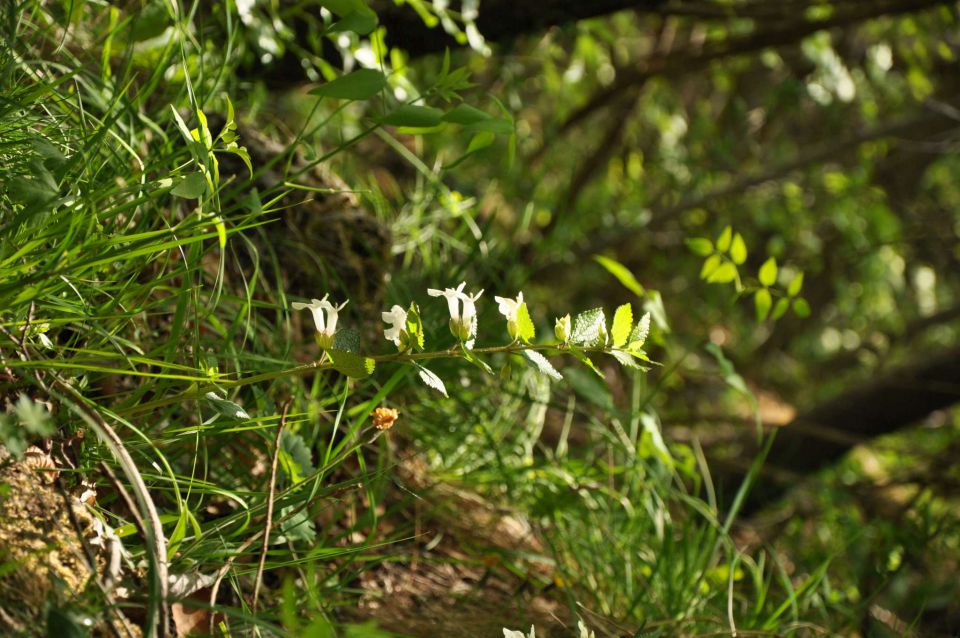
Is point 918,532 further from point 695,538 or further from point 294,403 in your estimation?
point 294,403

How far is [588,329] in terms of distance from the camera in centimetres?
78

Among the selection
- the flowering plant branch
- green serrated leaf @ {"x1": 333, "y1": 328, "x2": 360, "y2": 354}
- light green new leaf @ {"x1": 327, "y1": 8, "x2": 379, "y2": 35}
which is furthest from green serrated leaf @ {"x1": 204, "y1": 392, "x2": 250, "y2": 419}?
light green new leaf @ {"x1": 327, "y1": 8, "x2": 379, "y2": 35}

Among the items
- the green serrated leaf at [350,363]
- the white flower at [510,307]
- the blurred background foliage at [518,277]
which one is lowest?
the blurred background foliage at [518,277]

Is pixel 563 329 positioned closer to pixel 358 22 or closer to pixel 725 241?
pixel 358 22

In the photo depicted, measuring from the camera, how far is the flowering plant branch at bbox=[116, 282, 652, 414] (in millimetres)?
737

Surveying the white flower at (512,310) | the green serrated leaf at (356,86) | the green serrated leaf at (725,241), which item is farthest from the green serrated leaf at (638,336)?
the green serrated leaf at (725,241)

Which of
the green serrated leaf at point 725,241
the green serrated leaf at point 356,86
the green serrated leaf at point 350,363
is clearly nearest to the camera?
the green serrated leaf at point 350,363

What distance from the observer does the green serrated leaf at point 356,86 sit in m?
0.85

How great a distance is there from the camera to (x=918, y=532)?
1689 millimetres

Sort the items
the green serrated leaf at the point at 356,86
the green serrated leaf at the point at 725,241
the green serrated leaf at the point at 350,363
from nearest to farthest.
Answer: the green serrated leaf at the point at 350,363 < the green serrated leaf at the point at 356,86 < the green serrated leaf at the point at 725,241

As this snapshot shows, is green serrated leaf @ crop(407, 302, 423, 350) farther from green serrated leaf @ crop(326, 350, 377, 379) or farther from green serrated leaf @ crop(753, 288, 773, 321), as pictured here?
green serrated leaf @ crop(753, 288, 773, 321)

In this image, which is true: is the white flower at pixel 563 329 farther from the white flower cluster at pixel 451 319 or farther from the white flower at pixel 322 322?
the white flower at pixel 322 322

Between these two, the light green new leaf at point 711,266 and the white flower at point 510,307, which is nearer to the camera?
the white flower at point 510,307

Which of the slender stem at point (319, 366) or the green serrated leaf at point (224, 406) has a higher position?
the slender stem at point (319, 366)
